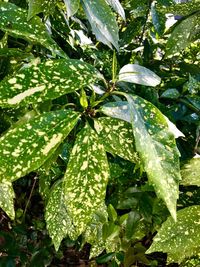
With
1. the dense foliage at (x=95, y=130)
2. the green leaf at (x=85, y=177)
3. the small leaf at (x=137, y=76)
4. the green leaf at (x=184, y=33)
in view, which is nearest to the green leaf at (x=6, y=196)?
the dense foliage at (x=95, y=130)

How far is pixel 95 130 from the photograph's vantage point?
1.92 ft

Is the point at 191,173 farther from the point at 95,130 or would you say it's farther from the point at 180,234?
the point at 95,130

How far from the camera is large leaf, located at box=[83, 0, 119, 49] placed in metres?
0.62

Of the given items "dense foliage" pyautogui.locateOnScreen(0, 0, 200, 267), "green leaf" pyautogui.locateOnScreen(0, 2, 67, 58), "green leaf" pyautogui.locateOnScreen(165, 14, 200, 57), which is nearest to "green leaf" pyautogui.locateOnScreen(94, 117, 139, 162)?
"dense foliage" pyautogui.locateOnScreen(0, 0, 200, 267)

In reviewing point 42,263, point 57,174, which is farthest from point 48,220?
A: point 42,263

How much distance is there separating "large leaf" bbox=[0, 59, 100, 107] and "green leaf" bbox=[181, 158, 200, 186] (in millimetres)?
338

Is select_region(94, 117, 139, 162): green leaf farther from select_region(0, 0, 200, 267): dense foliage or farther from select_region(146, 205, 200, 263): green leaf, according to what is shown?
select_region(146, 205, 200, 263): green leaf

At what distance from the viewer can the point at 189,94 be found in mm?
992

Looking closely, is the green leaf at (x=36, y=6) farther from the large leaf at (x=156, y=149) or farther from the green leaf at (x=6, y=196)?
the green leaf at (x=6, y=196)

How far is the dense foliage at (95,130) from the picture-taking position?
1.73ft

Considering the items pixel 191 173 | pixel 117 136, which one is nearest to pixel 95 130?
pixel 117 136

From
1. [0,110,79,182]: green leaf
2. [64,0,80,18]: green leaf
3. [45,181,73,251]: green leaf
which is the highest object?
[64,0,80,18]: green leaf

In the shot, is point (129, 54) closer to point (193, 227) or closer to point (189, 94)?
point (189, 94)

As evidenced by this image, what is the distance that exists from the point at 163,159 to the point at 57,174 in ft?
1.33
